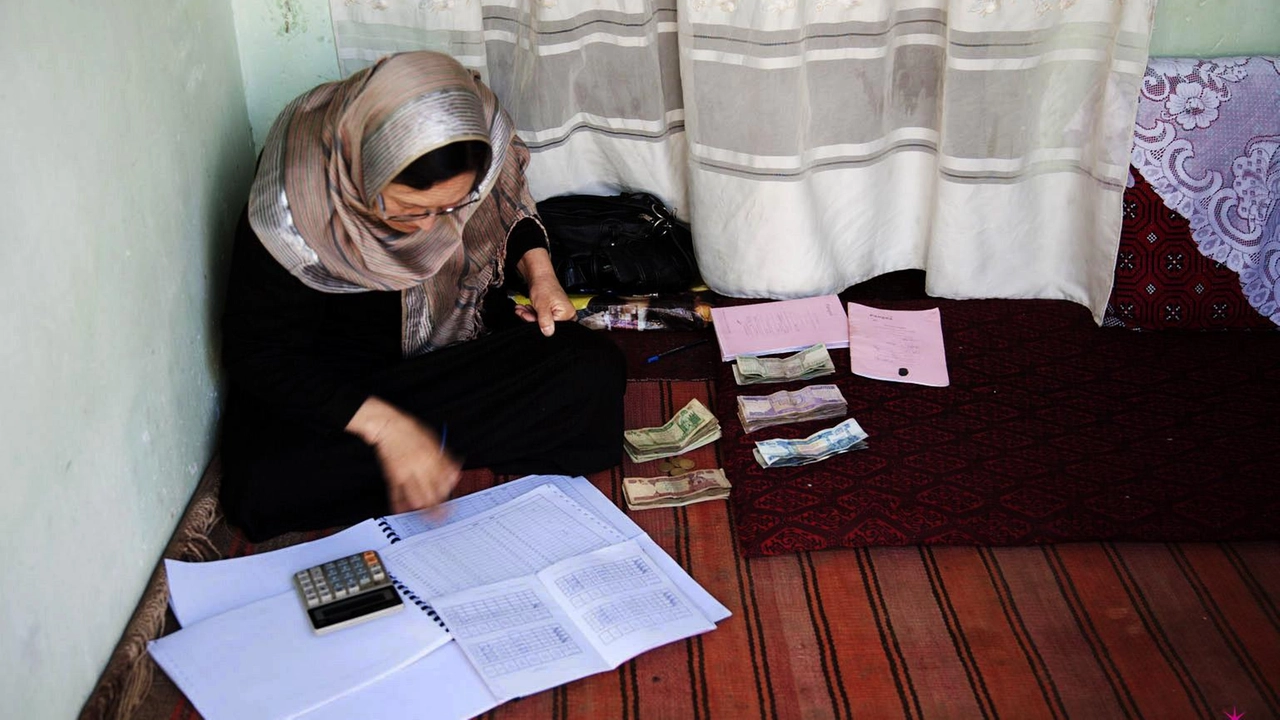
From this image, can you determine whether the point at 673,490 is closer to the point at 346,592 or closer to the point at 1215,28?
the point at 346,592

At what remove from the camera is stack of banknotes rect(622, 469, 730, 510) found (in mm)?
1894

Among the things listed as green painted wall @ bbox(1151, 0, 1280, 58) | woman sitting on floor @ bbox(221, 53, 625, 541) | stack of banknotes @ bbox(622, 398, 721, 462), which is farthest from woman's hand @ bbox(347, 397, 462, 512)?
green painted wall @ bbox(1151, 0, 1280, 58)

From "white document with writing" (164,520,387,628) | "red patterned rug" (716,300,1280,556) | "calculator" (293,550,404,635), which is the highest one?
"calculator" (293,550,404,635)

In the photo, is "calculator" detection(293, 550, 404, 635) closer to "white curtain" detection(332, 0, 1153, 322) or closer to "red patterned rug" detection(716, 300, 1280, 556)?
"red patterned rug" detection(716, 300, 1280, 556)

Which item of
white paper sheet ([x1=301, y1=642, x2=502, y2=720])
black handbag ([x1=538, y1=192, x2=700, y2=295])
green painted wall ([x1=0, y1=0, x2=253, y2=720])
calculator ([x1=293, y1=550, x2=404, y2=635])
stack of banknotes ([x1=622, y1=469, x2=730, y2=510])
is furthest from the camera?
black handbag ([x1=538, y1=192, x2=700, y2=295])

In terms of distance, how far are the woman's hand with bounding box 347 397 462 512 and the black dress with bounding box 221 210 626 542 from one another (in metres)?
0.03

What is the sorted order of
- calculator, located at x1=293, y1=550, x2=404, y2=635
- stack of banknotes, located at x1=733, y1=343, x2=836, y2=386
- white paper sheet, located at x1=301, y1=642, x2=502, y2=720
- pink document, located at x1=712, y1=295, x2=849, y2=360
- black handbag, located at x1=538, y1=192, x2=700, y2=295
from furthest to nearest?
black handbag, located at x1=538, y1=192, x2=700, y2=295 < pink document, located at x1=712, y1=295, x2=849, y2=360 < stack of banknotes, located at x1=733, y1=343, x2=836, y2=386 < calculator, located at x1=293, y1=550, x2=404, y2=635 < white paper sheet, located at x1=301, y1=642, x2=502, y2=720

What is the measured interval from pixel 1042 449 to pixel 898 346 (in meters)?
0.41

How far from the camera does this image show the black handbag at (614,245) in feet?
8.10

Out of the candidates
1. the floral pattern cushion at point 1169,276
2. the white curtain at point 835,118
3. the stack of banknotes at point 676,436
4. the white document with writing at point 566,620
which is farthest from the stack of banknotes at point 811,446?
the floral pattern cushion at point 1169,276

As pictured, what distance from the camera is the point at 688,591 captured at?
1.70 m

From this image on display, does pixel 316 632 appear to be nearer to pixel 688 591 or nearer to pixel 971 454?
pixel 688 591

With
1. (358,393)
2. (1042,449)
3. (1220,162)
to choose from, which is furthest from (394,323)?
(1220,162)

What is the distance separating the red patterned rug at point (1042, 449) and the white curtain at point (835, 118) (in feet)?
0.74
